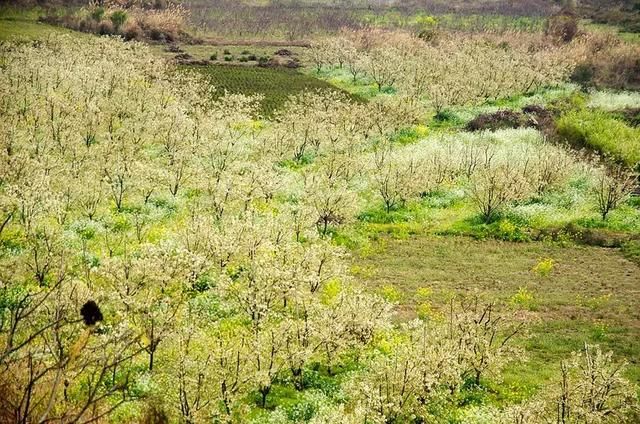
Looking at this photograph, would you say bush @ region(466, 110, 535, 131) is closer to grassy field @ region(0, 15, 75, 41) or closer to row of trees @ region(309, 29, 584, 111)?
row of trees @ region(309, 29, 584, 111)

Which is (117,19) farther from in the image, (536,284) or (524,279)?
Result: (536,284)

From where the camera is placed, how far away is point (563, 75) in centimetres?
9556

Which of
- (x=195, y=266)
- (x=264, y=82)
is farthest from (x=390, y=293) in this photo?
(x=264, y=82)

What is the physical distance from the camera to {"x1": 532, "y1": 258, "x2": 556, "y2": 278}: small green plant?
42438mm

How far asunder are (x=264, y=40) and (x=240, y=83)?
43053 mm

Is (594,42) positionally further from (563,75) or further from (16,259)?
(16,259)

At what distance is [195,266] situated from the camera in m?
34.0

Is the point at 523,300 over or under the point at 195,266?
under

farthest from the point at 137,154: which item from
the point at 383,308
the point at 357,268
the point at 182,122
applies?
the point at 383,308

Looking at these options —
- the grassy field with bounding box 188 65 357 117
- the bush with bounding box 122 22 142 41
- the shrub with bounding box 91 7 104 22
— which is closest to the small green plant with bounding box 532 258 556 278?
the grassy field with bounding box 188 65 357 117

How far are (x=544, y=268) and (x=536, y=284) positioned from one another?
219cm

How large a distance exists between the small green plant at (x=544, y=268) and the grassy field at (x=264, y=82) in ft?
137

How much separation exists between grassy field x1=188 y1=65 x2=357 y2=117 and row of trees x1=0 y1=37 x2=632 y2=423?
50.2 ft

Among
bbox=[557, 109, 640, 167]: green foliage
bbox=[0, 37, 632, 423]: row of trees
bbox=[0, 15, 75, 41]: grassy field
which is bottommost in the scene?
bbox=[0, 37, 632, 423]: row of trees
